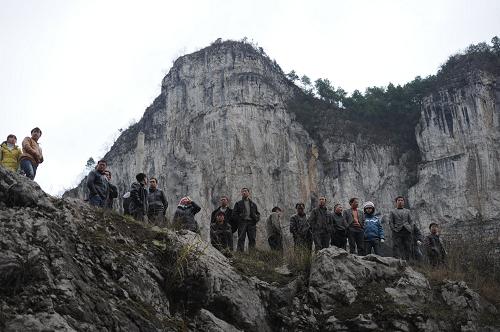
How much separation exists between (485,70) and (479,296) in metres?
34.2

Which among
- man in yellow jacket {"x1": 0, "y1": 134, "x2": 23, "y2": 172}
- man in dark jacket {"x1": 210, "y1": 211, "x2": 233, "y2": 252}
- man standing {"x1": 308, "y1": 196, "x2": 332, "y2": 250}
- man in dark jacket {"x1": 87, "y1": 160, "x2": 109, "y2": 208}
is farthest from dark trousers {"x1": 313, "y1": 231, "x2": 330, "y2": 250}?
man in yellow jacket {"x1": 0, "y1": 134, "x2": 23, "y2": 172}

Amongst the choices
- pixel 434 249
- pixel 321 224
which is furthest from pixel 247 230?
pixel 434 249

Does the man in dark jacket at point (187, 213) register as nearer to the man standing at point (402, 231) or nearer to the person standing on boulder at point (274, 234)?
the person standing on boulder at point (274, 234)

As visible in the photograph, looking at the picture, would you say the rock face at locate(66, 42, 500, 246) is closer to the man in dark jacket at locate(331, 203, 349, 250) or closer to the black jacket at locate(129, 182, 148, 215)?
the man in dark jacket at locate(331, 203, 349, 250)

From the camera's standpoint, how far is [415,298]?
9.16 meters

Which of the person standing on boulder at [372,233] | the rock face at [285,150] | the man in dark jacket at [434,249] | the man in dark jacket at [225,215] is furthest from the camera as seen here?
the rock face at [285,150]

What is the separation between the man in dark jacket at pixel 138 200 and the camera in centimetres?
1116

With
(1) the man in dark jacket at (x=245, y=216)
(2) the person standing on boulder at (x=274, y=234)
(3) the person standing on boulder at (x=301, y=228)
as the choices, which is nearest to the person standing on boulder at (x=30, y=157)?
(1) the man in dark jacket at (x=245, y=216)

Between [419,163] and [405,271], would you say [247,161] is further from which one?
[405,271]

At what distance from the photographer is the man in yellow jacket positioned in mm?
10281

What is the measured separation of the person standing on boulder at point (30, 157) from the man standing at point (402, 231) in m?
7.27

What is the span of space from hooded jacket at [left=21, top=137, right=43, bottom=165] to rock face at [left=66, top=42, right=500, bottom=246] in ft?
86.7

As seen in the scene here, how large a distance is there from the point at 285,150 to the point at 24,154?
1230 inches

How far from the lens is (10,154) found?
10.4 meters
